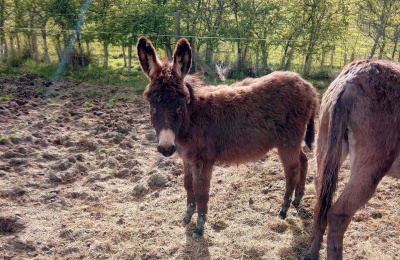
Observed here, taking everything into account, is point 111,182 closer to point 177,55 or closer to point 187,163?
point 187,163

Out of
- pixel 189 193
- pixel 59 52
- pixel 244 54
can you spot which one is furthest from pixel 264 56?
pixel 59 52

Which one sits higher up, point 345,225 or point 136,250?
point 345,225

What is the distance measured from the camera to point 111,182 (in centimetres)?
466

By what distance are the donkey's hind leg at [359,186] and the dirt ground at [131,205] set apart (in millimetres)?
928

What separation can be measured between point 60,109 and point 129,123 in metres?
1.98

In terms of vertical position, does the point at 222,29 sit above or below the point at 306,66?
above

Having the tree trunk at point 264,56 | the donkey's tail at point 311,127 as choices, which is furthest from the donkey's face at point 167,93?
the tree trunk at point 264,56

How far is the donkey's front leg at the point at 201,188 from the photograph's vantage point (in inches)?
140

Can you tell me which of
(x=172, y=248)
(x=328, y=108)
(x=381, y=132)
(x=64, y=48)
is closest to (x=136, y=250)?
(x=172, y=248)

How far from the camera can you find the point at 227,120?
12.1 ft

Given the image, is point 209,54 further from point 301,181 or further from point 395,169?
point 395,169

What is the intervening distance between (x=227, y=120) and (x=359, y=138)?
5.26 feet

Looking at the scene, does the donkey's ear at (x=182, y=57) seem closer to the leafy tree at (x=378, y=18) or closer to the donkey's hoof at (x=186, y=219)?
the donkey's hoof at (x=186, y=219)

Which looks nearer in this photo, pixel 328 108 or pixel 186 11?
pixel 328 108
